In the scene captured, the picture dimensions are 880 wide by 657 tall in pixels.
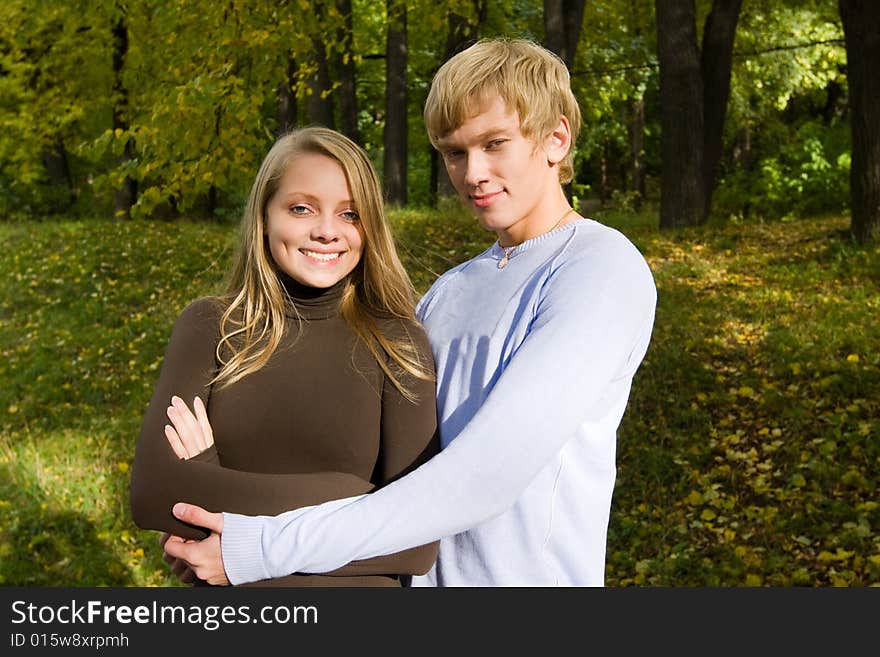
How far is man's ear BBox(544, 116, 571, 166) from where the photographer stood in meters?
2.41

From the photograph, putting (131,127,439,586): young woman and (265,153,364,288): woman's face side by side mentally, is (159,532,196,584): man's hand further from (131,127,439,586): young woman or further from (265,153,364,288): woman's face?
(265,153,364,288): woman's face

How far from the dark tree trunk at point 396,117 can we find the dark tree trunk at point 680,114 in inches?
252

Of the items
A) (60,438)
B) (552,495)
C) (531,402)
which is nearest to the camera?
(531,402)

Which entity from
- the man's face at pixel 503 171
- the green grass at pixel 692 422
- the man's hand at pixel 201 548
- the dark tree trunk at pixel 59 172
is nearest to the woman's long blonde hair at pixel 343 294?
the man's face at pixel 503 171

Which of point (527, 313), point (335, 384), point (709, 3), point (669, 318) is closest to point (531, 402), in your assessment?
point (527, 313)

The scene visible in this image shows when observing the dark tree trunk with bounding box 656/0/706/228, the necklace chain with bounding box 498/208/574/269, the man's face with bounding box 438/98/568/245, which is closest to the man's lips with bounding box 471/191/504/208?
the man's face with bounding box 438/98/568/245

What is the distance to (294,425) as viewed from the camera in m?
2.42

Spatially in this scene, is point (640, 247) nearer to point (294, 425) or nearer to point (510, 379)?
point (294, 425)

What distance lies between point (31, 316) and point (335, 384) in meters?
11.3

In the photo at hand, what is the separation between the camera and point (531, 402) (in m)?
1.95

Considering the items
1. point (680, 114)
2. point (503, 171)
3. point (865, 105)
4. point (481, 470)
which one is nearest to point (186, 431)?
point (481, 470)

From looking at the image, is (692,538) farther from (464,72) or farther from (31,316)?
(31,316)

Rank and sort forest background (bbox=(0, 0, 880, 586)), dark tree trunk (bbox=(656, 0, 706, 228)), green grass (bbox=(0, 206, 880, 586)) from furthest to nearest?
1. dark tree trunk (bbox=(656, 0, 706, 228))
2. forest background (bbox=(0, 0, 880, 586))
3. green grass (bbox=(0, 206, 880, 586))

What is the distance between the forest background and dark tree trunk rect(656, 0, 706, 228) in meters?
0.03
